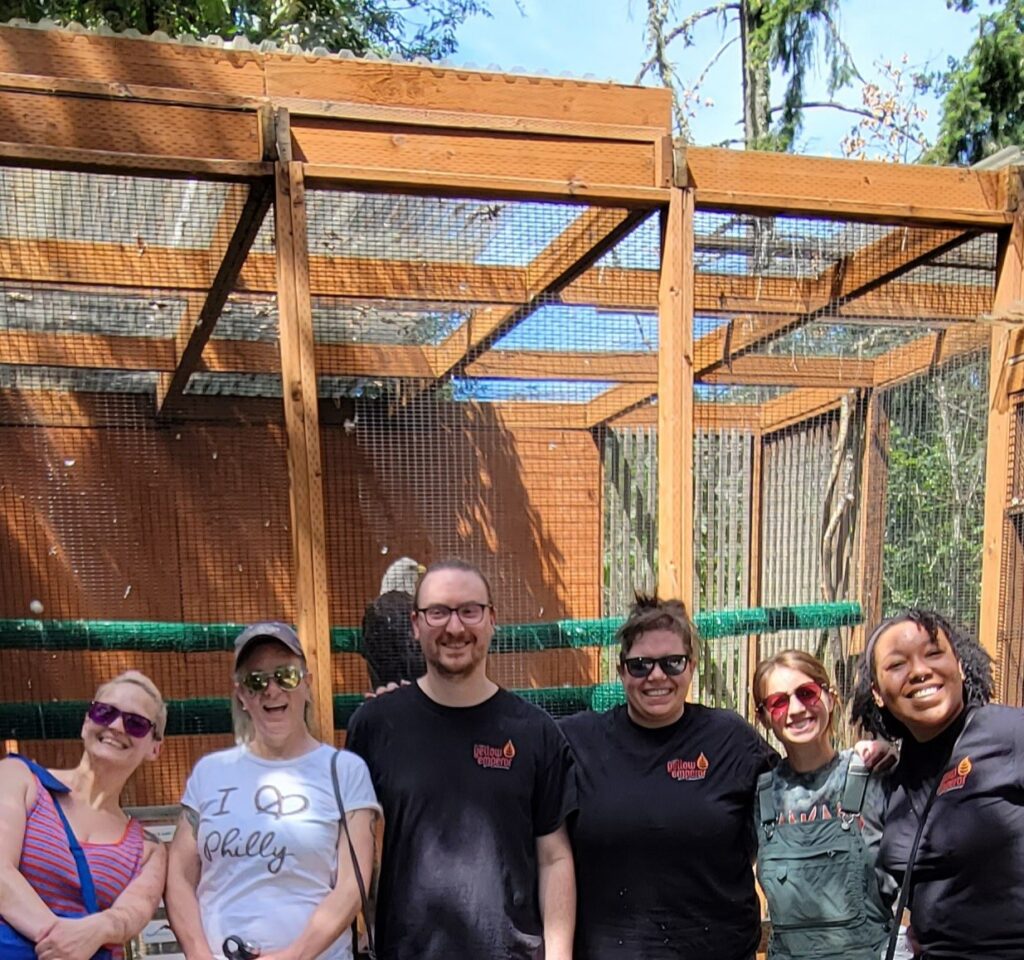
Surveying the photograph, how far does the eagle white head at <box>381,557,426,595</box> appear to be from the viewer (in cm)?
394

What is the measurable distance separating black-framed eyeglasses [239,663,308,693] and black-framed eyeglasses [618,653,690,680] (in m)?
0.82

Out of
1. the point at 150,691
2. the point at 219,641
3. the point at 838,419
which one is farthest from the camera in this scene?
the point at 838,419

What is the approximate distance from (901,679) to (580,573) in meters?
2.79

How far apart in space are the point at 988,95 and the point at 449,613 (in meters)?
10.8

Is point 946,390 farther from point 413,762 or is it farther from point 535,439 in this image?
point 413,762

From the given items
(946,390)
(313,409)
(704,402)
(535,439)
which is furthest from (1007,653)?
(313,409)

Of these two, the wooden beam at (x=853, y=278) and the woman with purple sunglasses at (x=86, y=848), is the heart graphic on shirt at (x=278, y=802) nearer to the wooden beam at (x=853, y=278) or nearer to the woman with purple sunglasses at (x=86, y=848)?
the woman with purple sunglasses at (x=86, y=848)

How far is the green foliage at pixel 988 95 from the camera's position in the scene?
386 inches

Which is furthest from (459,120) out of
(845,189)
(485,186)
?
(845,189)

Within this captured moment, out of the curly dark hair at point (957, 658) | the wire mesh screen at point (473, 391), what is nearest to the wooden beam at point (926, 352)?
the wire mesh screen at point (473, 391)

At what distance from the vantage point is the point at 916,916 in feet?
6.54

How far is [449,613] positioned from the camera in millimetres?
2084

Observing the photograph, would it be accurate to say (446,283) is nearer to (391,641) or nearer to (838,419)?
(391,641)

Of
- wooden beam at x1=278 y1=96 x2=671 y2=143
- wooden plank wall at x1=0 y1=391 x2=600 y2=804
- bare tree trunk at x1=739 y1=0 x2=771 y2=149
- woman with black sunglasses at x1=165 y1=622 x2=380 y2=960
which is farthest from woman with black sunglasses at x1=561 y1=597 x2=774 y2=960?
bare tree trunk at x1=739 y1=0 x2=771 y2=149
